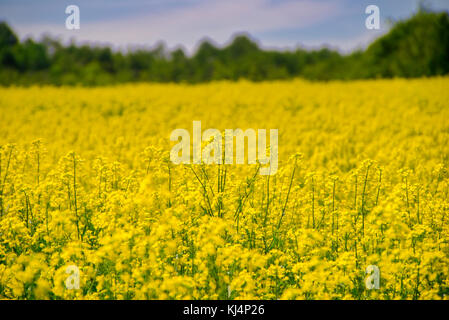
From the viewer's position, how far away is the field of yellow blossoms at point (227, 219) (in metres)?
3.61

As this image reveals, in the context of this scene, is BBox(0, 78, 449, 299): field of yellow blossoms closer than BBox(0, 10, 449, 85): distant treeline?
Yes

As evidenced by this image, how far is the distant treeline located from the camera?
30906 millimetres

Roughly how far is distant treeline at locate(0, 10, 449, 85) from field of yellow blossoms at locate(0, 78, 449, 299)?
21.4m

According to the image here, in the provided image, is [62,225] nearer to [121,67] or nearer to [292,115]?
[292,115]

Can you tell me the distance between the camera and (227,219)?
4.69m

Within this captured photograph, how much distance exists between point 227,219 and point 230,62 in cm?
3400

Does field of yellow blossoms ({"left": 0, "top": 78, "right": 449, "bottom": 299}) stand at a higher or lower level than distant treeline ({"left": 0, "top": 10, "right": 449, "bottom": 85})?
lower

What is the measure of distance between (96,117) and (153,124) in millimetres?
2302

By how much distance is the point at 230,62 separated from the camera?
37469 mm

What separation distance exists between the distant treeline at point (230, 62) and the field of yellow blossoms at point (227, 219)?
842 inches

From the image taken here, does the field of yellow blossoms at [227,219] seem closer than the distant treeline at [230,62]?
Yes

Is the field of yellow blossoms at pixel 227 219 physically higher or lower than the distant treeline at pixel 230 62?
lower

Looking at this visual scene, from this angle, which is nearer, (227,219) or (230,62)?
(227,219)

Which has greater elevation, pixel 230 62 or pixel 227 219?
pixel 230 62
